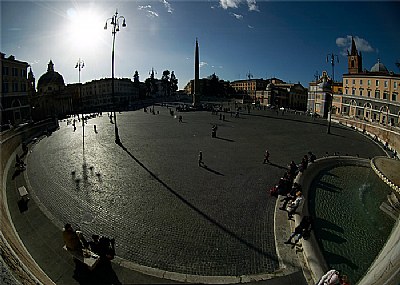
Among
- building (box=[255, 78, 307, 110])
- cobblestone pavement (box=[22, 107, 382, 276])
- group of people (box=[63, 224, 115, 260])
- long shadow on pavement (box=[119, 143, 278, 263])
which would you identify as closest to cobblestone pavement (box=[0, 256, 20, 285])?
group of people (box=[63, 224, 115, 260])

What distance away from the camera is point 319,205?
29.9 feet

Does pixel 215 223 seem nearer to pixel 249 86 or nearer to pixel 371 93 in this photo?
pixel 371 93

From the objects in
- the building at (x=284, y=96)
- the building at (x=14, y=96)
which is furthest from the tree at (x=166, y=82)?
the building at (x=14, y=96)

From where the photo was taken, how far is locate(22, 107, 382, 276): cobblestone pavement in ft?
19.5

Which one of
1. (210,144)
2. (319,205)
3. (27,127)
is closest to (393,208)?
(319,205)

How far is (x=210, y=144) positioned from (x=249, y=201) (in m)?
10.8

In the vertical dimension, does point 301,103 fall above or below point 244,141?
above

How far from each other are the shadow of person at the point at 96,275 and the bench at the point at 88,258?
0.06 m

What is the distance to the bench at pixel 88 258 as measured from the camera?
15.2ft

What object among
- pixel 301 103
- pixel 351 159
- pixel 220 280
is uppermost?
pixel 301 103

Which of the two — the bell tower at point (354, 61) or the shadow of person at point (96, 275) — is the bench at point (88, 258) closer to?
the shadow of person at point (96, 275)

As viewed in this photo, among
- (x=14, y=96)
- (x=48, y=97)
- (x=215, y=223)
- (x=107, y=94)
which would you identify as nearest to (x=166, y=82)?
(x=107, y=94)

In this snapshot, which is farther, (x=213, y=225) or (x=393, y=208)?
(x=393, y=208)

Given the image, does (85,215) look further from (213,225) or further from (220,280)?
(220,280)
